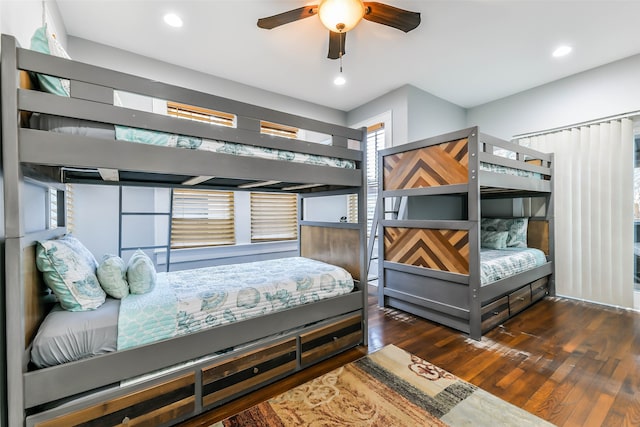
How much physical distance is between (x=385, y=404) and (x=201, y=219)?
2.79 m

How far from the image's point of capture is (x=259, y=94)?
3.71m

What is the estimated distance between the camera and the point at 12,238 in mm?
1071

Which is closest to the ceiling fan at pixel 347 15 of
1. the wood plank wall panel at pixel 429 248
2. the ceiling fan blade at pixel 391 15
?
the ceiling fan blade at pixel 391 15

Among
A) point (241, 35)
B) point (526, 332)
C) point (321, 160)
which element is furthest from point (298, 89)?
point (526, 332)

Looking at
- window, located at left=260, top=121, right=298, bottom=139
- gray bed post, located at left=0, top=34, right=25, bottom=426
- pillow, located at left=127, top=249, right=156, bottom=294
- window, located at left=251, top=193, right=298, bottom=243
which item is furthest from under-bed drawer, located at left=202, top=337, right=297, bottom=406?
window, located at left=260, top=121, right=298, bottom=139

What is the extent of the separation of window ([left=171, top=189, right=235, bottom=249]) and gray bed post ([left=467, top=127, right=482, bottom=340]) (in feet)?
9.13

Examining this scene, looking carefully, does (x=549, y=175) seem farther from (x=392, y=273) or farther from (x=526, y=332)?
(x=392, y=273)

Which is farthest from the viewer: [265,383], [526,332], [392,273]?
[392,273]

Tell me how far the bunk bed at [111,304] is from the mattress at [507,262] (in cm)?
150

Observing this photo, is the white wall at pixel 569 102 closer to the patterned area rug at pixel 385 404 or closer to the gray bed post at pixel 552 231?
the gray bed post at pixel 552 231

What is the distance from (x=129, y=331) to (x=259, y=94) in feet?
10.7

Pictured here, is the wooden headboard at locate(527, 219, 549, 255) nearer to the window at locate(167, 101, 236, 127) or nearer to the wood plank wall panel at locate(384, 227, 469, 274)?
the wood plank wall panel at locate(384, 227, 469, 274)

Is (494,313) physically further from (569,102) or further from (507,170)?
(569,102)

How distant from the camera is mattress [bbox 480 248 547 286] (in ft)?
8.25
